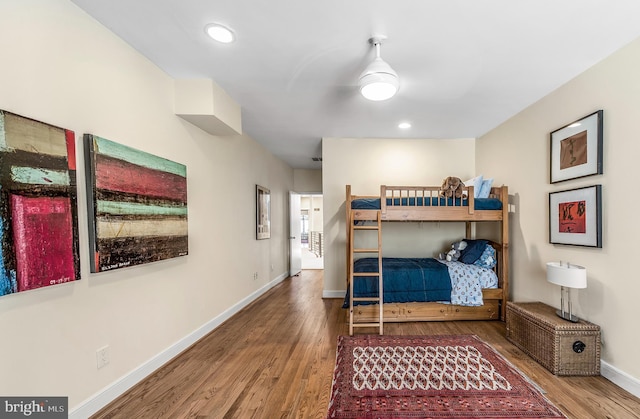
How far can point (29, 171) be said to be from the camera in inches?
52.2

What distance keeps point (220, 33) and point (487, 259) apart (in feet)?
12.3

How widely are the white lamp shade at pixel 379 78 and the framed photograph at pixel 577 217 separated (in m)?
1.89

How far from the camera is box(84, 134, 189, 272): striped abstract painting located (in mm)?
1675

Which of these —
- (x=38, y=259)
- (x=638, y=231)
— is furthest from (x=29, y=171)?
(x=638, y=231)

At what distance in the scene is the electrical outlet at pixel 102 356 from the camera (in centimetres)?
172

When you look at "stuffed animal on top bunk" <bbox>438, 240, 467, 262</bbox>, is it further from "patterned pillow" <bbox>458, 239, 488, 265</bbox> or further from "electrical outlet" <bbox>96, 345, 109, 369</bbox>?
"electrical outlet" <bbox>96, 345, 109, 369</bbox>

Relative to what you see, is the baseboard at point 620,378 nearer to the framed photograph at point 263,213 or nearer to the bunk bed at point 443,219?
the bunk bed at point 443,219

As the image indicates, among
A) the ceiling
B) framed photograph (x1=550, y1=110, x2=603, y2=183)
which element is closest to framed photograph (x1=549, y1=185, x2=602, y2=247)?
framed photograph (x1=550, y1=110, x2=603, y2=183)

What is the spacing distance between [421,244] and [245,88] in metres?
3.40

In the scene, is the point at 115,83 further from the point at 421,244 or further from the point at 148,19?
the point at 421,244

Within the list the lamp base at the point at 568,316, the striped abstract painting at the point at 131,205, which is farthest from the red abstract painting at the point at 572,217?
the striped abstract painting at the point at 131,205

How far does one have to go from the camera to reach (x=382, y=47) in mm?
1976

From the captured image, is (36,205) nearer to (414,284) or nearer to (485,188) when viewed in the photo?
(414,284)

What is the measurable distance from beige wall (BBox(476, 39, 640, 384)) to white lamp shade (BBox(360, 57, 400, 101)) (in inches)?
68.4
